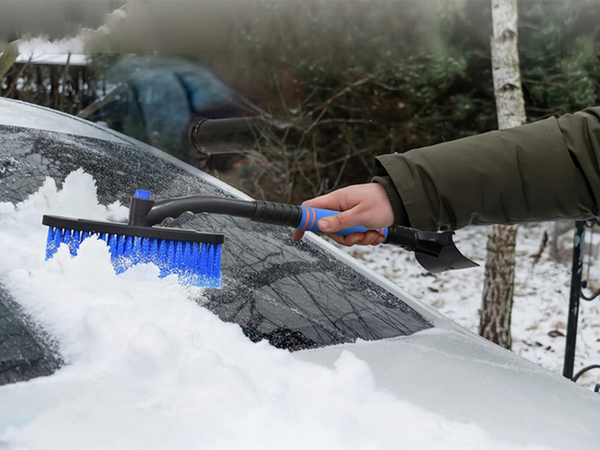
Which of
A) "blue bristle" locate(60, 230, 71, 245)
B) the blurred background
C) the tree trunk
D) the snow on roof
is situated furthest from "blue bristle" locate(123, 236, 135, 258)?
the snow on roof

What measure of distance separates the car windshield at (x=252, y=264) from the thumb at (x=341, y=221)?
0.23 metres

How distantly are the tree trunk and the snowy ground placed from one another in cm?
31

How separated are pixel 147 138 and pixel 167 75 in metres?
0.66

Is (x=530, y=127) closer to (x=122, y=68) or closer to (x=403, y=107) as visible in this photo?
(x=122, y=68)

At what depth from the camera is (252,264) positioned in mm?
1504

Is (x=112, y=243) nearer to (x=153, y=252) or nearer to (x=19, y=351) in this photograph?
(x=153, y=252)

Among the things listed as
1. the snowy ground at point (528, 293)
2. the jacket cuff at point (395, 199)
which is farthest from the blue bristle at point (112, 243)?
the snowy ground at point (528, 293)

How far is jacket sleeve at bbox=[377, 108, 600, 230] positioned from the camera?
1.30 meters

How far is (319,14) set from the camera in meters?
5.93

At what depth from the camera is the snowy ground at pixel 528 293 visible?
4.30 m

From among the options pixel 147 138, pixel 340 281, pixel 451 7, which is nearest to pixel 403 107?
pixel 451 7

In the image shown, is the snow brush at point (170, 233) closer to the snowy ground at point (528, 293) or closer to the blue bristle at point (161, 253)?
the blue bristle at point (161, 253)

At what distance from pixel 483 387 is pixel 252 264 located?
66 centimetres

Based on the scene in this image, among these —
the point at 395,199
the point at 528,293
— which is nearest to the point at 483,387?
the point at 395,199
